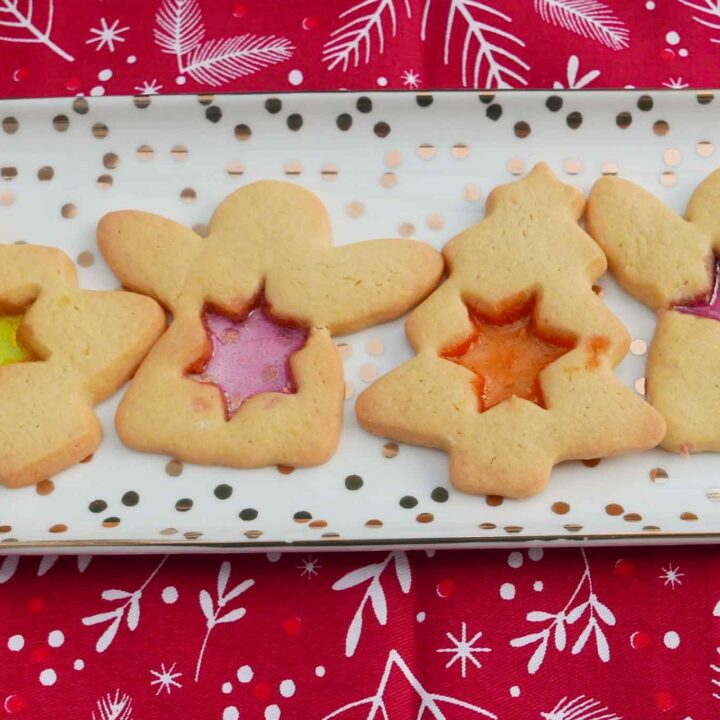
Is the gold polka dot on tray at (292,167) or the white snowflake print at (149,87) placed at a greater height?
the white snowflake print at (149,87)

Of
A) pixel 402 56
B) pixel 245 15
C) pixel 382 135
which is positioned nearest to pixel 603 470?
pixel 382 135

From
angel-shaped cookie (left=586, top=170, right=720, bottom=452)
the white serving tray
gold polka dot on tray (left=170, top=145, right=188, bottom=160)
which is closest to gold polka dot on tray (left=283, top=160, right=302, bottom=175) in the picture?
the white serving tray

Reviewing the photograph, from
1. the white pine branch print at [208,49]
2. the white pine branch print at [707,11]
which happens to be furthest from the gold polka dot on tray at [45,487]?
the white pine branch print at [707,11]

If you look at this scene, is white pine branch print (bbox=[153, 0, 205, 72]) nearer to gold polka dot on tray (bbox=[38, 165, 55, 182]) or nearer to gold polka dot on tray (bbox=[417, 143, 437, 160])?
gold polka dot on tray (bbox=[38, 165, 55, 182])

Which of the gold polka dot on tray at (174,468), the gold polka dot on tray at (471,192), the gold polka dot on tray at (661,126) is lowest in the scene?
the gold polka dot on tray at (174,468)

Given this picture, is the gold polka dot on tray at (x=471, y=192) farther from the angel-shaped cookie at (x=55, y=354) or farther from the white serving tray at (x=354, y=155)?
the angel-shaped cookie at (x=55, y=354)
